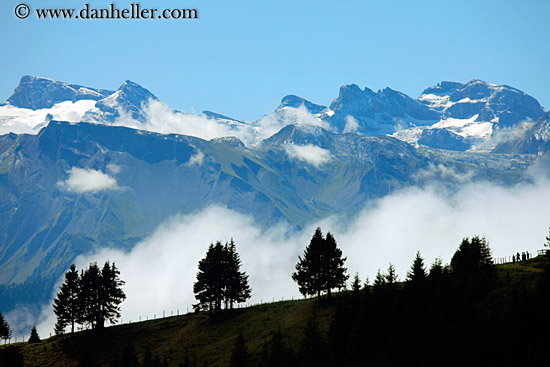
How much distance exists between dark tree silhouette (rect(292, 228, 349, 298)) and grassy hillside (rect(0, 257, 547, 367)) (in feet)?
10.9

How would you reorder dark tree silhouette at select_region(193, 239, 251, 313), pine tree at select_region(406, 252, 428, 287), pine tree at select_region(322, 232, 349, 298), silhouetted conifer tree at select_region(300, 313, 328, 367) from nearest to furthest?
silhouetted conifer tree at select_region(300, 313, 328, 367) < pine tree at select_region(406, 252, 428, 287) < pine tree at select_region(322, 232, 349, 298) < dark tree silhouette at select_region(193, 239, 251, 313)

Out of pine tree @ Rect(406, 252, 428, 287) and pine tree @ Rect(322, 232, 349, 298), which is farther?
pine tree @ Rect(322, 232, 349, 298)

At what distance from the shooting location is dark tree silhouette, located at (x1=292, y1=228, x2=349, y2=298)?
109 m

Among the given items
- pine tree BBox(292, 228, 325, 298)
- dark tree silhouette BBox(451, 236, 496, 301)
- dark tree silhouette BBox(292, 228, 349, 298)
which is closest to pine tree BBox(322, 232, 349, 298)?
dark tree silhouette BBox(292, 228, 349, 298)

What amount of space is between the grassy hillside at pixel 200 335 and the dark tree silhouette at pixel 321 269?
3.32 metres

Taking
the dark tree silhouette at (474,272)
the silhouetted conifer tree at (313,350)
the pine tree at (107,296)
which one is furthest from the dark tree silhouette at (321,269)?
the pine tree at (107,296)

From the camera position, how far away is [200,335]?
354 feet

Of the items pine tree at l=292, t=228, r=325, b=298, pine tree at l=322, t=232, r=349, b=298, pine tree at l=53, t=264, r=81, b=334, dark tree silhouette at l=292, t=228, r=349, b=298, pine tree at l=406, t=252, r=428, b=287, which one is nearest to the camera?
pine tree at l=406, t=252, r=428, b=287

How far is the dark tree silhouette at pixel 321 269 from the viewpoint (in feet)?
359

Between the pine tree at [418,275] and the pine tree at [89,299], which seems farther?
the pine tree at [89,299]

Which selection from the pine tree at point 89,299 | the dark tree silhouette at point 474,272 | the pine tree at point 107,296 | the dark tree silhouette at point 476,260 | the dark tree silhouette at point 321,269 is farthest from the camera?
the pine tree at point 107,296

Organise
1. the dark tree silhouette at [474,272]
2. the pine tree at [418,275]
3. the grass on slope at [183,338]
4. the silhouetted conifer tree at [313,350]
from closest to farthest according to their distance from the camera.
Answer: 1. the silhouetted conifer tree at [313,350]
2. the dark tree silhouette at [474,272]
3. the pine tree at [418,275]
4. the grass on slope at [183,338]

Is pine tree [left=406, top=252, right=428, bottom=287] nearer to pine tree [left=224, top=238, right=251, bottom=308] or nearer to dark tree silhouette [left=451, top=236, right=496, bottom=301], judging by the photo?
dark tree silhouette [left=451, top=236, right=496, bottom=301]

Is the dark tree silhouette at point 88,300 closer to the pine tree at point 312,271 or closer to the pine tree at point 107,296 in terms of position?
the pine tree at point 107,296
